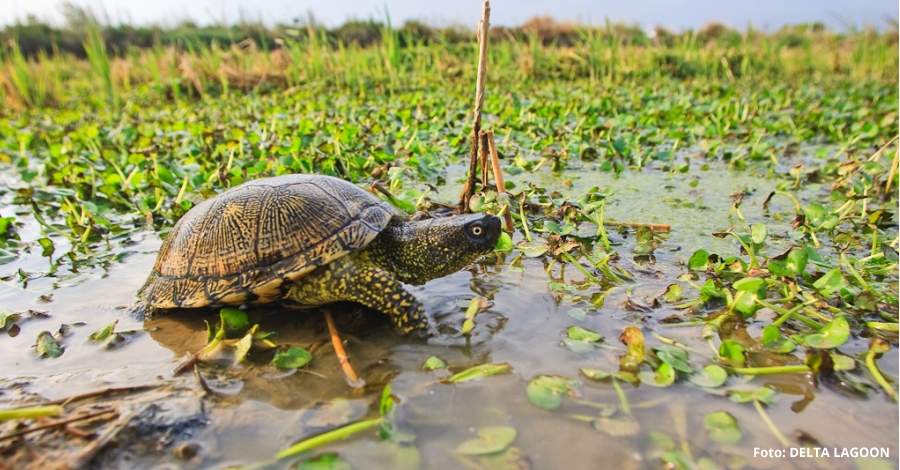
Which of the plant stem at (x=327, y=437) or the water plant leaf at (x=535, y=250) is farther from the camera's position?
the water plant leaf at (x=535, y=250)

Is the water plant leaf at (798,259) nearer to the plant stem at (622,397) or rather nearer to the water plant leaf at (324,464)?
the plant stem at (622,397)

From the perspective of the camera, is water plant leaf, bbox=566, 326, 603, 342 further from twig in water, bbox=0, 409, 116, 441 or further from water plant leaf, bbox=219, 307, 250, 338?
twig in water, bbox=0, 409, 116, 441

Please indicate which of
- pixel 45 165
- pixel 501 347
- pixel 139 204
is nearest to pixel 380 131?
pixel 139 204

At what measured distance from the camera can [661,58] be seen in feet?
44.2

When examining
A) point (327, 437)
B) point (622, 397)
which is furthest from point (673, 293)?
point (327, 437)

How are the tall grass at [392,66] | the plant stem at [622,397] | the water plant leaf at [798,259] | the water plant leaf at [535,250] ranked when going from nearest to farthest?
the plant stem at [622,397] < the water plant leaf at [798,259] < the water plant leaf at [535,250] < the tall grass at [392,66]

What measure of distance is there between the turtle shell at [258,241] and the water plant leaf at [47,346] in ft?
1.41

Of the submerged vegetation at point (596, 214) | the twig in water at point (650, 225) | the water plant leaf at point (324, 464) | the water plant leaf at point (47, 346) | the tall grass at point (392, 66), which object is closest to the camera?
the water plant leaf at point (324, 464)

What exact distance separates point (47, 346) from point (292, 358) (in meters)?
1.18

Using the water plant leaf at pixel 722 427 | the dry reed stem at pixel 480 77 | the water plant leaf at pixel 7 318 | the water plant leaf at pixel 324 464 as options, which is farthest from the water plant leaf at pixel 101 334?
the water plant leaf at pixel 722 427

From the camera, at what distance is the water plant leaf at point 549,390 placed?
1878 mm

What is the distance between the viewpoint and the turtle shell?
254cm

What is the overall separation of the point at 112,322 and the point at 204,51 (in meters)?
11.2

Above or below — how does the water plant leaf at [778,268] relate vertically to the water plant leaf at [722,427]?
above
